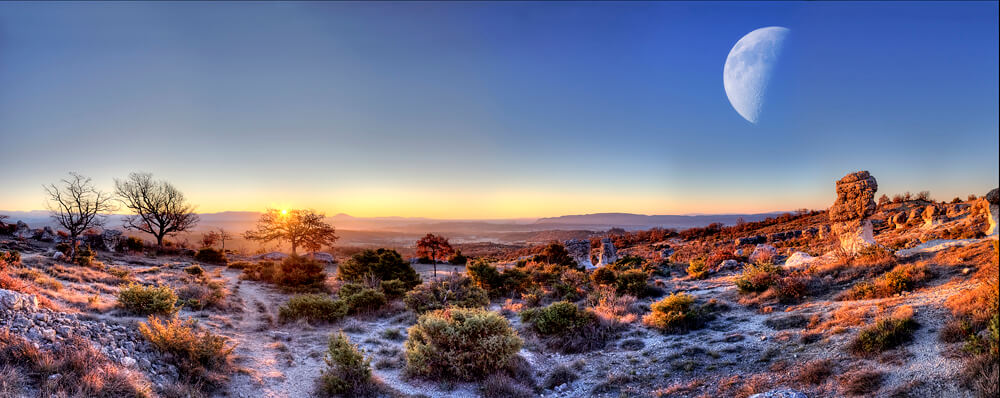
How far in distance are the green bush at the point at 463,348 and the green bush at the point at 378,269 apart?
1067cm

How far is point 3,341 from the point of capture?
Result: 578 cm

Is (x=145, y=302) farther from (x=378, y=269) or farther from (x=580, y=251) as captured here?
(x=580, y=251)

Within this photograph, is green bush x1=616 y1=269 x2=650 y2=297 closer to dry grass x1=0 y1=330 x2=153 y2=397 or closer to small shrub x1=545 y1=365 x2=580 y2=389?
small shrub x1=545 y1=365 x2=580 y2=389

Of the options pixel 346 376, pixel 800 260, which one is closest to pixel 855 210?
pixel 800 260

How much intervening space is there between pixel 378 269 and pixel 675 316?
1482cm

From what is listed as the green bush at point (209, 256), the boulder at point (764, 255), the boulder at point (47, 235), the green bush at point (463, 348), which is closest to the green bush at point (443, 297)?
the green bush at point (463, 348)

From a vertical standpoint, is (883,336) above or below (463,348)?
above

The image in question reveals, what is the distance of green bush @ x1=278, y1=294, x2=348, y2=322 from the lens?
A: 13039mm

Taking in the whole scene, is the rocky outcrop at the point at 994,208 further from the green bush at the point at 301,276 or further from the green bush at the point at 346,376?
the green bush at the point at 301,276

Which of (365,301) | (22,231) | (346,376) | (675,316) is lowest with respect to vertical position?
(365,301)

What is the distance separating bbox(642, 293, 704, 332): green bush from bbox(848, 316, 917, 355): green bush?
382 cm

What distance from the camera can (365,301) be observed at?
1473 centimetres

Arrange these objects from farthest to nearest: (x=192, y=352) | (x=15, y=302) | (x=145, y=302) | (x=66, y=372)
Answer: (x=145, y=302), (x=192, y=352), (x=15, y=302), (x=66, y=372)

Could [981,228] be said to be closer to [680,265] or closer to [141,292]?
[680,265]
